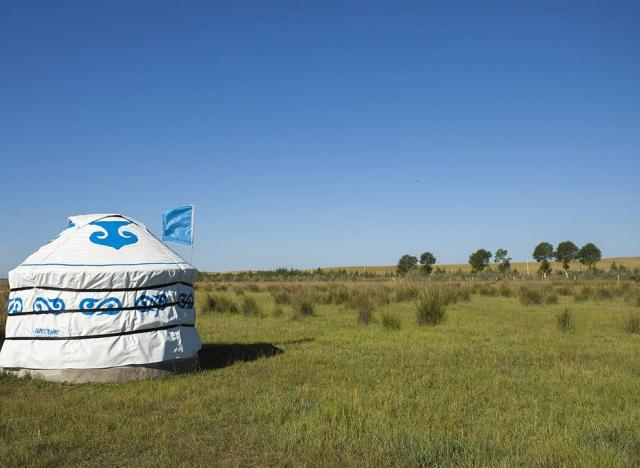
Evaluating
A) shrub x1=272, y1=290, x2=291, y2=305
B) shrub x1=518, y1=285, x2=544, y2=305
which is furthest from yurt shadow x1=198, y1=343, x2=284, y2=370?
shrub x1=518, y1=285, x2=544, y2=305

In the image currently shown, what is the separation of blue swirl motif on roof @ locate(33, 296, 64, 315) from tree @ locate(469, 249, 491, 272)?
8212 cm

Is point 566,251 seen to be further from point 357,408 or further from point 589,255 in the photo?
point 357,408

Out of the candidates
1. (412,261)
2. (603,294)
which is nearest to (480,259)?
(412,261)

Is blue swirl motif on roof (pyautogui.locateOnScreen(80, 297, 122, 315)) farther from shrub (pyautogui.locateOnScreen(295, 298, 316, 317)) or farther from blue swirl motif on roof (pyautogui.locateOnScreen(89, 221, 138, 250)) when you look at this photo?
shrub (pyautogui.locateOnScreen(295, 298, 316, 317))

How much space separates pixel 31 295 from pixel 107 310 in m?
1.16

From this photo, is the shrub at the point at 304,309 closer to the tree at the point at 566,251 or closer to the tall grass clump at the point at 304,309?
the tall grass clump at the point at 304,309

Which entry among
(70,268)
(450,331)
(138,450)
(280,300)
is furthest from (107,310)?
(280,300)

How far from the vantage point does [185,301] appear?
945 centimetres

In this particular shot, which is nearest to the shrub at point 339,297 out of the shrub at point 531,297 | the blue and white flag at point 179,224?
the shrub at point 531,297

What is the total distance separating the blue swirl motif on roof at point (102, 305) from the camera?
841cm

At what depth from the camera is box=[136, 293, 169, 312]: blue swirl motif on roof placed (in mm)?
8703

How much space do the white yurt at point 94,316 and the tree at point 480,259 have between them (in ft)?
266

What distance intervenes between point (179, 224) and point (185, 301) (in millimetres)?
2550

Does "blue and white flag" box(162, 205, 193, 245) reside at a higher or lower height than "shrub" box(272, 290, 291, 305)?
higher
